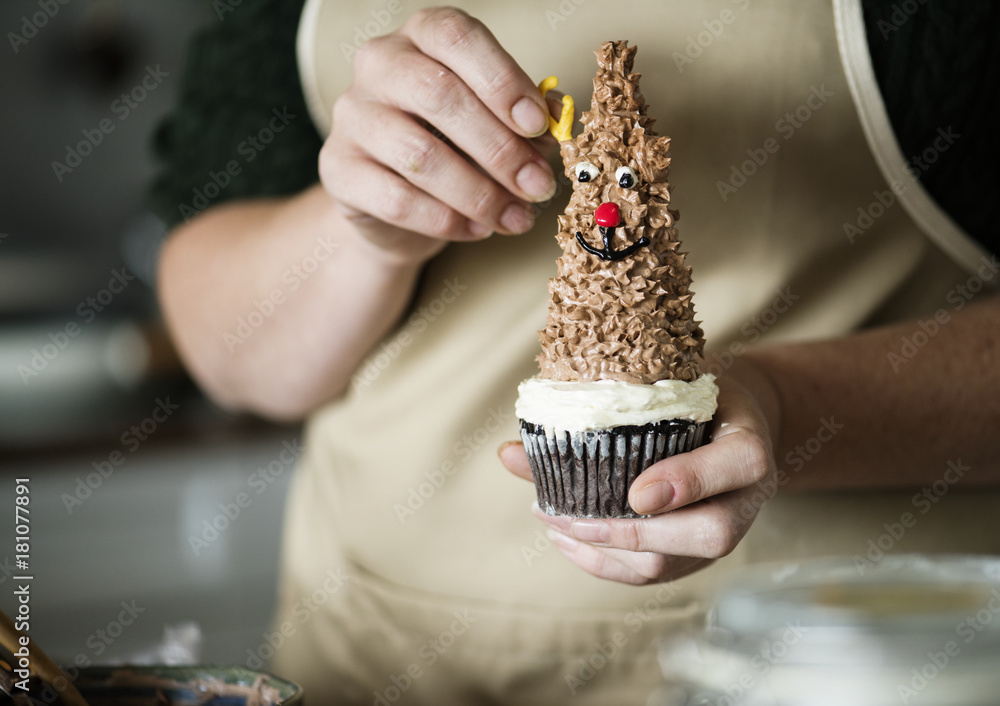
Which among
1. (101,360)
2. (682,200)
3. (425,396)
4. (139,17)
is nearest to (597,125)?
(682,200)

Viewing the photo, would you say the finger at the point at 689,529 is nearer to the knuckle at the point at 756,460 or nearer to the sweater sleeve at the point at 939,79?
the knuckle at the point at 756,460

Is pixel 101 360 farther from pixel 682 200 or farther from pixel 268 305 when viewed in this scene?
pixel 682 200

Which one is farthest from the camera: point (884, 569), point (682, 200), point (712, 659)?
point (682, 200)

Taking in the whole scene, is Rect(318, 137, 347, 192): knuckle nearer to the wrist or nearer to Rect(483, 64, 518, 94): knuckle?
Rect(483, 64, 518, 94): knuckle

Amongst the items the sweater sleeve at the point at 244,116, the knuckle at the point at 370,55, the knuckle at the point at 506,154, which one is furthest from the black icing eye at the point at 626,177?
the sweater sleeve at the point at 244,116

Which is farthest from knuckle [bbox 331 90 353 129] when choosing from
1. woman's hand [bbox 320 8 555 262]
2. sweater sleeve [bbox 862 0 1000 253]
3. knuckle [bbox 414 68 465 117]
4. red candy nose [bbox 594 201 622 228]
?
sweater sleeve [bbox 862 0 1000 253]

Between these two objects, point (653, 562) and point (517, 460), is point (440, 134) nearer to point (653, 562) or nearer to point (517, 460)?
point (517, 460)

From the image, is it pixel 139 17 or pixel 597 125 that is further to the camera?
pixel 139 17
